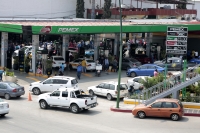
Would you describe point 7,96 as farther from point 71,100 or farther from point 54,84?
point 71,100

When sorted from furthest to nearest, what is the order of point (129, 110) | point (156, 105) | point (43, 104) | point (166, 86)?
1. point (166, 86)
2. point (43, 104)
3. point (129, 110)
4. point (156, 105)

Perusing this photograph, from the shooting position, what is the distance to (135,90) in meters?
30.6

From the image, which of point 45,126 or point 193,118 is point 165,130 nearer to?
point 193,118

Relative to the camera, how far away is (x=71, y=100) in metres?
25.8

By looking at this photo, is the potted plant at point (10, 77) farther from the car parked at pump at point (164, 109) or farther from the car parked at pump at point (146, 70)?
the car parked at pump at point (164, 109)

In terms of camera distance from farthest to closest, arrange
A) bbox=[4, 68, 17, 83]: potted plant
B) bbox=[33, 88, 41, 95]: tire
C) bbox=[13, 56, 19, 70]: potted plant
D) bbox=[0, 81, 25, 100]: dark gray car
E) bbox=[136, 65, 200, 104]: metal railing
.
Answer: bbox=[13, 56, 19, 70]: potted plant → bbox=[4, 68, 17, 83]: potted plant → bbox=[33, 88, 41, 95]: tire → bbox=[0, 81, 25, 100]: dark gray car → bbox=[136, 65, 200, 104]: metal railing

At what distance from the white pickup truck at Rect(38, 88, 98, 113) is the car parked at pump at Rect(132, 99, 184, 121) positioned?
3009 millimetres

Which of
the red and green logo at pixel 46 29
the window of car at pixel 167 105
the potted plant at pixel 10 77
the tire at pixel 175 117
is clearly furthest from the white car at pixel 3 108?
the red and green logo at pixel 46 29

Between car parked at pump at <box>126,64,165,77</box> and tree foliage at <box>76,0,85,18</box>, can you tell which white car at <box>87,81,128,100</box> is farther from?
tree foliage at <box>76,0,85,18</box>

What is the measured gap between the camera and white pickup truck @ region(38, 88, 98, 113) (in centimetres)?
2552

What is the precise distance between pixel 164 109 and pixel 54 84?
33.1ft

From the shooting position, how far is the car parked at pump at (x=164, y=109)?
78.8 ft

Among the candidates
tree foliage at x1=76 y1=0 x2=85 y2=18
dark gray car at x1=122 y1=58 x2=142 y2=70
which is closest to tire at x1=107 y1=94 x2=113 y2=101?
dark gray car at x1=122 y1=58 x2=142 y2=70

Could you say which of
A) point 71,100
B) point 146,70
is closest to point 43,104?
point 71,100
